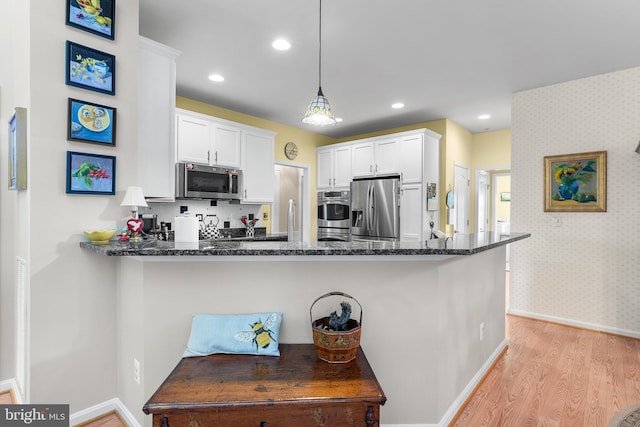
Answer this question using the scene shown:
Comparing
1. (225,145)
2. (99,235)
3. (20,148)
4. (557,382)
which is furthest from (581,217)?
(20,148)

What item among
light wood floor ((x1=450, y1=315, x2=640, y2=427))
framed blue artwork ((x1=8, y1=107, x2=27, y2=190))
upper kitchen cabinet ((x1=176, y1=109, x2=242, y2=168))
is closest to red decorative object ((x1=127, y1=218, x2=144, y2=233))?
framed blue artwork ((x1=8, y1=107, x2=27, y2=190))

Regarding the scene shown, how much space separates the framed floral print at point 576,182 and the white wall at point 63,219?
4.05 meters

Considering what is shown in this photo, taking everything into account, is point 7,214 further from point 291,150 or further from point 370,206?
point 370,206

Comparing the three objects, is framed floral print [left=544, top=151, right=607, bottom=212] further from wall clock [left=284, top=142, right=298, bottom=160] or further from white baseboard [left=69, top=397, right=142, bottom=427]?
white baseboard [left=69, top=397, right=142, bottom=427]

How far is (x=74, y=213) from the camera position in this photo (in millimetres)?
1944

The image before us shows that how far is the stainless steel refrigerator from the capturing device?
16.5 ft

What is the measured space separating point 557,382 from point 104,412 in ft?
10.0

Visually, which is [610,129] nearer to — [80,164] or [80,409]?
[80,164]

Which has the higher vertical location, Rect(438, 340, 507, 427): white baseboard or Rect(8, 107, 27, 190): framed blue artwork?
Rect(8, 107, 27, 190): framed blue artwork

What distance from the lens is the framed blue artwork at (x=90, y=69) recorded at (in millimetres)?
1907

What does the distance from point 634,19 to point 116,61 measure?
11.8ft

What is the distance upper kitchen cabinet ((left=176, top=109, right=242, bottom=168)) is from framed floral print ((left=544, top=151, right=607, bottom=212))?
12.1 feet

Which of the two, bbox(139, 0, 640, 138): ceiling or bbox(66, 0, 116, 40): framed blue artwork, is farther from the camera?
bbox(139, 0, 640, 138): ceiling

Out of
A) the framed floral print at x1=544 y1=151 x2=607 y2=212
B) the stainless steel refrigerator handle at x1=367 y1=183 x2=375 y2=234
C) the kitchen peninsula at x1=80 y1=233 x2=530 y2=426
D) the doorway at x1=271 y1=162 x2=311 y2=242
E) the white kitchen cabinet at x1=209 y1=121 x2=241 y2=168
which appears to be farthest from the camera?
the doorway at x1=271 y1=162 x2=311 y2=242
